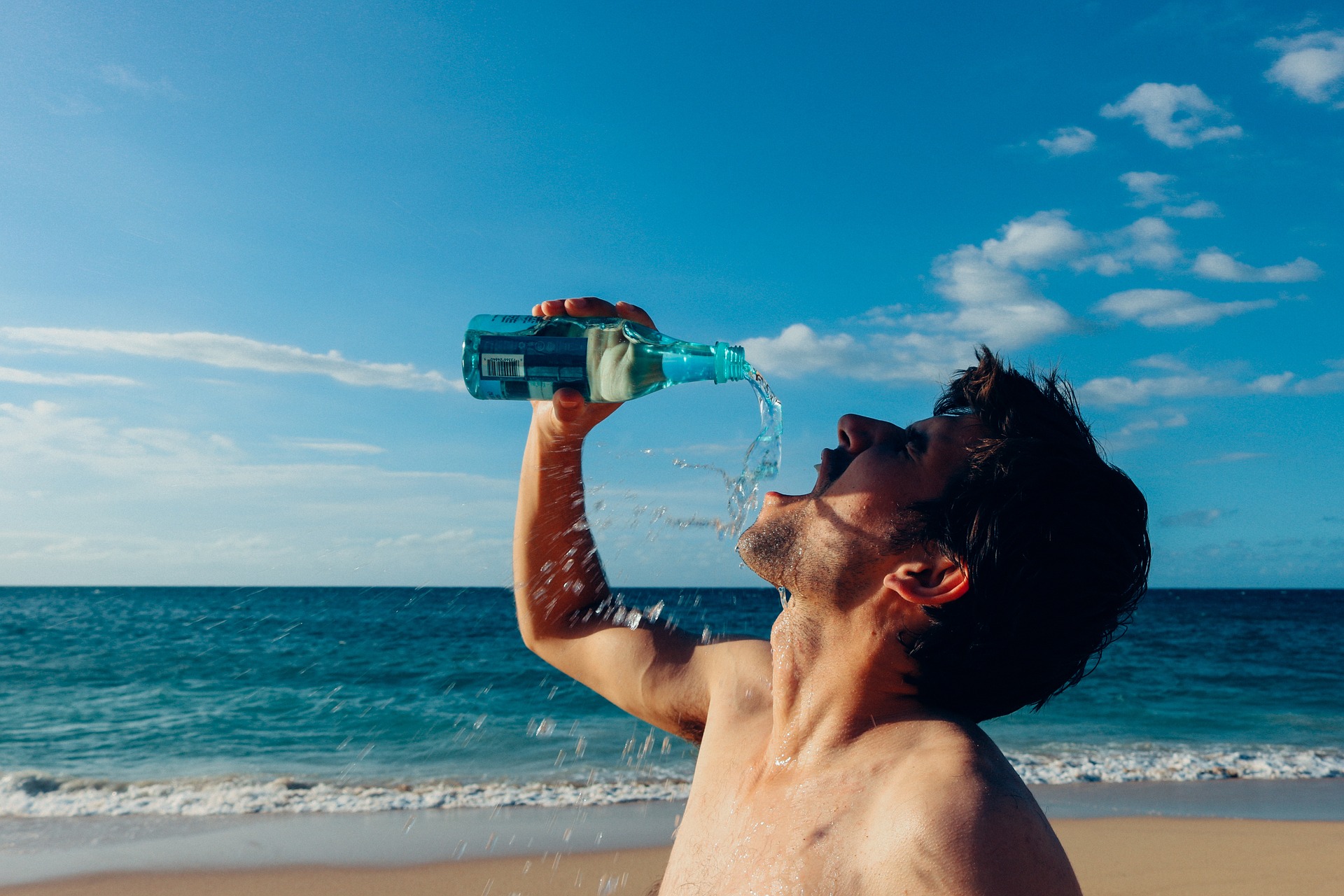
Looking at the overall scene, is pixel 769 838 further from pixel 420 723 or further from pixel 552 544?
pixel 420 723

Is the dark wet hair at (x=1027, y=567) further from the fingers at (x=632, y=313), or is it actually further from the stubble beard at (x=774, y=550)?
the fingers at (x=632, y=313)

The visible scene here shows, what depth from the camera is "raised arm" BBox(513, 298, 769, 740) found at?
2.55 m

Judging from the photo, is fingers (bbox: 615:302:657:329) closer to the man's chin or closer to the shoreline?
the man's chin

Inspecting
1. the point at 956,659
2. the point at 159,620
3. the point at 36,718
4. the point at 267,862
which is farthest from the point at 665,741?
the point at 159,620

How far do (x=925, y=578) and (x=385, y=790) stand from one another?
6.77 metres

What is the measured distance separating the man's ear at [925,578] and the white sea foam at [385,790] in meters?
5.66

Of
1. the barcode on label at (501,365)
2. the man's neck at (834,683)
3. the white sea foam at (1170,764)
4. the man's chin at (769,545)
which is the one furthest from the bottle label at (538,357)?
the white sea foam at (1170,764)

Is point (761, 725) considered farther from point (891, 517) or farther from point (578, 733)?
point (578, 733)

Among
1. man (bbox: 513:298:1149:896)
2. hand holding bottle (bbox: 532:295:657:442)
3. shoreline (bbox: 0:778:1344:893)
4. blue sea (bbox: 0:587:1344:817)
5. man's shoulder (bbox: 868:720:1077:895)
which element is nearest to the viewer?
man's shoulder (bbox: 868:720:1077:895)

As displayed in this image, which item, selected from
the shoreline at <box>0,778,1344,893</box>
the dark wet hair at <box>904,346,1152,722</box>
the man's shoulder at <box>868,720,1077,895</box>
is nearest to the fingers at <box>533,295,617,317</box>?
the dark wet hair at <box>904,346,1152,722</box>

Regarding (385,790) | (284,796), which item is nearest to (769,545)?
(385,790)

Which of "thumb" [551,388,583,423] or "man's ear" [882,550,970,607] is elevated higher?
"thumb" [551,388,583,423]

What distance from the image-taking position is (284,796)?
24.3ft

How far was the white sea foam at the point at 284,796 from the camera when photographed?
698 centimetres
